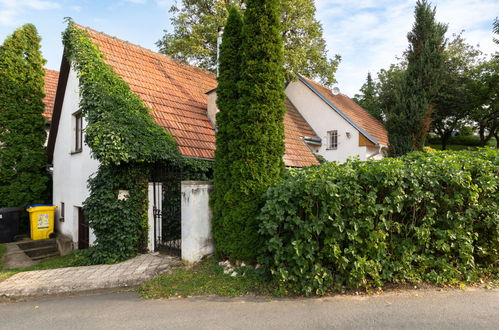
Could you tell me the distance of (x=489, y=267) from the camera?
506 cm

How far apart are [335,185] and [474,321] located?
2.34 meters

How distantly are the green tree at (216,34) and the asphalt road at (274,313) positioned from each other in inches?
466

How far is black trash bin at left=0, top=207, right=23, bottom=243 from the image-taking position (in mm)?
10406

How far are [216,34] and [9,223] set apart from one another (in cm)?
1186

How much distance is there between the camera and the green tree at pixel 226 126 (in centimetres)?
559

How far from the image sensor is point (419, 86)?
1664 centimetres

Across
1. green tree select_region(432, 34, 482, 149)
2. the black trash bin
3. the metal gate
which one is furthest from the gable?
green tree select_region(432, 34, 482, 149)

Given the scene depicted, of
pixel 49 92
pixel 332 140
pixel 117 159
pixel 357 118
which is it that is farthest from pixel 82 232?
pixel 357 118

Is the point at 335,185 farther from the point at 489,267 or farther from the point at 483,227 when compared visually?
the point at 489,267

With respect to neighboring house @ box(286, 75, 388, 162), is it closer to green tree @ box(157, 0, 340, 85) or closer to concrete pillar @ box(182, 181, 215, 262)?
green tree @ box(157, 0, 340, 85)

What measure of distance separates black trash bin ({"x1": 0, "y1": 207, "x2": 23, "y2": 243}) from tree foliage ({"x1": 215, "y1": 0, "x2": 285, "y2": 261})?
9471mm

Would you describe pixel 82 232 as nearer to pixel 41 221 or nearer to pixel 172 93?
pixel 41 221

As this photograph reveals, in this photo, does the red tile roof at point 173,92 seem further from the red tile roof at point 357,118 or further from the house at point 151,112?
the red tile roof at point 357,118

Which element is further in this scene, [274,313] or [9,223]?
[9,223]
